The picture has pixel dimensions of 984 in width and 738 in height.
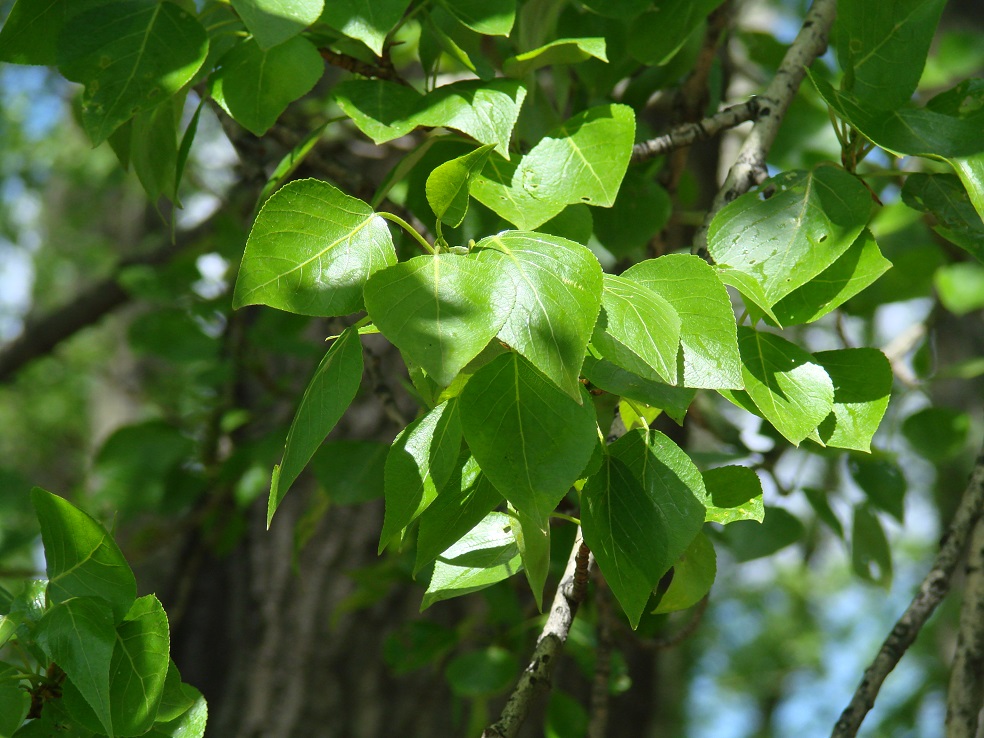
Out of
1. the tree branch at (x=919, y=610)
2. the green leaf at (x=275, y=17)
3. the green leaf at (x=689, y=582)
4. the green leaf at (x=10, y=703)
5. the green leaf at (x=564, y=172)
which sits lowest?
the tree branch at (x=919, y=610)

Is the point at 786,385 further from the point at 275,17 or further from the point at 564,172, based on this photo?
A: the point at 275,17

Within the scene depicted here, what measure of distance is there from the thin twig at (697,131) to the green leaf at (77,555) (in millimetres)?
566

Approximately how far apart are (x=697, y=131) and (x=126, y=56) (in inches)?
20.4

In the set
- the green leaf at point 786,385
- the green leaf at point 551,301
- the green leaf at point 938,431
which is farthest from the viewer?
the green leaf at point 938,431

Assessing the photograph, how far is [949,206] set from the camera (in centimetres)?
72

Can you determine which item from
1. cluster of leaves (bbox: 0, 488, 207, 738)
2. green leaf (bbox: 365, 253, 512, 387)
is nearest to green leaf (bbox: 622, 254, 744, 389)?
green leaf (bbox: 365, 253, 512, 387)

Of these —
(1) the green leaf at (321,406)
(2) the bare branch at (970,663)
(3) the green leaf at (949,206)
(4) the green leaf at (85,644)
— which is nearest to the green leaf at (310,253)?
(1) the green leaf at (321,406)

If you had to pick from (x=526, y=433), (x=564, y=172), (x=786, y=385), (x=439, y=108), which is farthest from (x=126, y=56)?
(x=786, y=385)

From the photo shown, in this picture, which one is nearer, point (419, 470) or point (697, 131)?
point (419, 470)

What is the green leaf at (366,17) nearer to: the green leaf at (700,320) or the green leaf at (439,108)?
the green leaf at (439,108)

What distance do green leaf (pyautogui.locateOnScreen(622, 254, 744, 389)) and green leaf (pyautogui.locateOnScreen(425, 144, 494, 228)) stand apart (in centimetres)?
12

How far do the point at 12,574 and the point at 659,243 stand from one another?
124 centimetres

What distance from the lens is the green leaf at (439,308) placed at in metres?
0.46

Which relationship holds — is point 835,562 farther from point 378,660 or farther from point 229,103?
point 229,103
